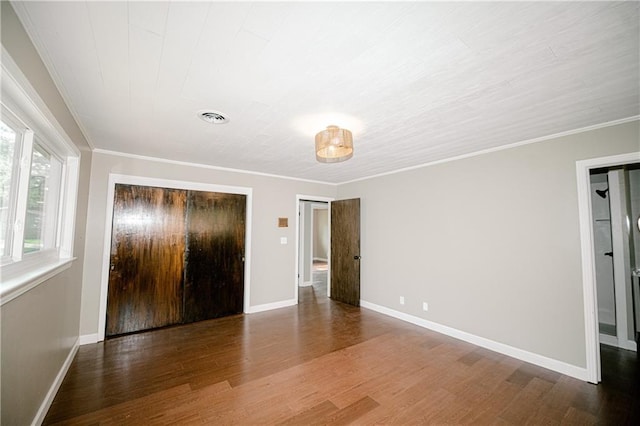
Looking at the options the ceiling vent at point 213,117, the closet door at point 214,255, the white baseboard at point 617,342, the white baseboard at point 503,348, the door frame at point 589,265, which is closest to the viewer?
the ceiling vent at point 213,117

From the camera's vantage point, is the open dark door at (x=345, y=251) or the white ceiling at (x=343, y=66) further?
the open dark door at (x=345, y=251)

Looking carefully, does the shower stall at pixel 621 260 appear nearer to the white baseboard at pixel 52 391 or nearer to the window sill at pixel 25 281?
the window sill at pixel 25 281

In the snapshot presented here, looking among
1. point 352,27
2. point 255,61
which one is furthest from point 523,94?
point 255,61

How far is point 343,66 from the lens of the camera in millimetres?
1631

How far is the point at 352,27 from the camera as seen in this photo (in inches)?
52.0

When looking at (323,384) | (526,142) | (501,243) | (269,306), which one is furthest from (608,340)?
(269,306)

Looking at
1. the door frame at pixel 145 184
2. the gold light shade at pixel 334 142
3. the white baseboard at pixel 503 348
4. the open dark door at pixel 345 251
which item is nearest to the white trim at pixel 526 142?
the open dark door at pixel 345 251

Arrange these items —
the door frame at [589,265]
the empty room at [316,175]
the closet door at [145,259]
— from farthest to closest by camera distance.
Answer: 1. the closet door at [145,259]
2. the door frame at [589,265]
3. the empty room at [316,175]

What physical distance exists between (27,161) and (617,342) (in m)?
6.18

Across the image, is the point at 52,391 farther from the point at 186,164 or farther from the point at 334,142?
the point at 334,142

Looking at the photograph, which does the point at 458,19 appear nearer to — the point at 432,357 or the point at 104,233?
the point at 432,357

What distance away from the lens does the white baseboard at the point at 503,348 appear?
8.46ft

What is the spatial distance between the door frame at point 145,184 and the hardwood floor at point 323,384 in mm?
542

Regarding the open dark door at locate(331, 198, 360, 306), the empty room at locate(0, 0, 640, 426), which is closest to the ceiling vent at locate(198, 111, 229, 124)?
the empty room at locate(0, 0, 640, 426)
